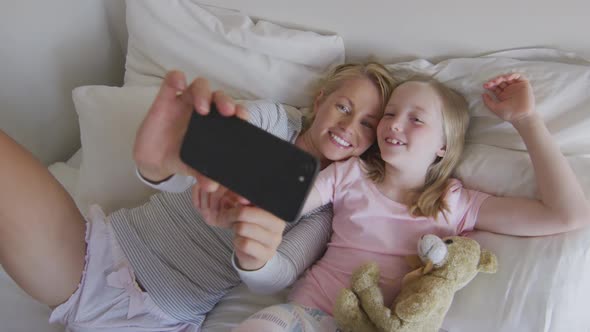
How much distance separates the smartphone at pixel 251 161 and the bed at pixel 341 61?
446 millimetres

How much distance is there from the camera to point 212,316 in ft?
3.43

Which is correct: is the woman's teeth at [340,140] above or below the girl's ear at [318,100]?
below

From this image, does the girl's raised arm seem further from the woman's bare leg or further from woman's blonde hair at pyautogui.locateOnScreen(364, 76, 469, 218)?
the woman's bare leg

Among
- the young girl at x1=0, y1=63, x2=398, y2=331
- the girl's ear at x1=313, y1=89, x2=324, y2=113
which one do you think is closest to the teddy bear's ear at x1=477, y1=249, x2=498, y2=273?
the young girl at x1=0, y1=63, x2=398, y2=331

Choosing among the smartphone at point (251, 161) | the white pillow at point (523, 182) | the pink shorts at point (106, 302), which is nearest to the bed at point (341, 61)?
the white pillow at point (523, 182)

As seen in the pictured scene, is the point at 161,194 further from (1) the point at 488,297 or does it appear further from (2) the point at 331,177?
(1) the point at 488,297

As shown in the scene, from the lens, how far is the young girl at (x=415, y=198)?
3.05ft

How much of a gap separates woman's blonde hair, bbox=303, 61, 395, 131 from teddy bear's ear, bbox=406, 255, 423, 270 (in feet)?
1.21

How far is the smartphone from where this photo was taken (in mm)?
647

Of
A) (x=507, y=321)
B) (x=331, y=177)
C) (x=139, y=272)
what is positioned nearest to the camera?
(x=507, y=321)

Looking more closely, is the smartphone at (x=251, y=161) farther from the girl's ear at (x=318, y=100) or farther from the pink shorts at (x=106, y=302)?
the girl's ear at (x=318, y=100)

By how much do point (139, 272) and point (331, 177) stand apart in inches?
18.2

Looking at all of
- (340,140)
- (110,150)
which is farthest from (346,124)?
(110,150)

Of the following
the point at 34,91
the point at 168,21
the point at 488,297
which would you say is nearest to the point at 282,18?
the point at 168,21
